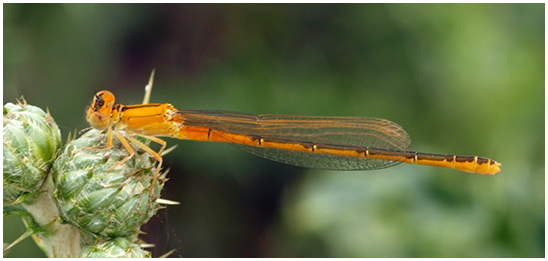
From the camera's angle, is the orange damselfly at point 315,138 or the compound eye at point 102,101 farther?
the orange damselfly at point 315,138

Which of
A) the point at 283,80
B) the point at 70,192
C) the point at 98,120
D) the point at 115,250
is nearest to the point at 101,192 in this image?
the point at 70,192

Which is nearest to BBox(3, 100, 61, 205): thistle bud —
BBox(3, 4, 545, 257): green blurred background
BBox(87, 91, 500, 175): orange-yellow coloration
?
BBox(87, 91, 500, 175): orange-yellow coloration

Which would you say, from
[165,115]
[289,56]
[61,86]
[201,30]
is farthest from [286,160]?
[61,86]

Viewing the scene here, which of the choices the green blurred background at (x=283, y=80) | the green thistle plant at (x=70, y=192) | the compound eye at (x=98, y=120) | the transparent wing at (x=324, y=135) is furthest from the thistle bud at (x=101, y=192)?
the green blurred background at (x=283, y=80)

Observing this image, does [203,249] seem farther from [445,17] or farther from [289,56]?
[445,17]

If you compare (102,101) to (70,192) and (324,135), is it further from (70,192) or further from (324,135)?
(324,135)

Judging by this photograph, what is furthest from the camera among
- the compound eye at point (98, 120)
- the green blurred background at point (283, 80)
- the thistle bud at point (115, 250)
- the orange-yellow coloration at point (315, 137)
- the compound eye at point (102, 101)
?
the green blurred background at point (283, 80)

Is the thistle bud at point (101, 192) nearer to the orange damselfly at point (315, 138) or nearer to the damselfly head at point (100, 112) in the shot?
the damselfly head at point (100, 112)

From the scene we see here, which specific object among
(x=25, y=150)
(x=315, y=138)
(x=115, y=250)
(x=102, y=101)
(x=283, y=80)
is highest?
(x=283, y=80)
